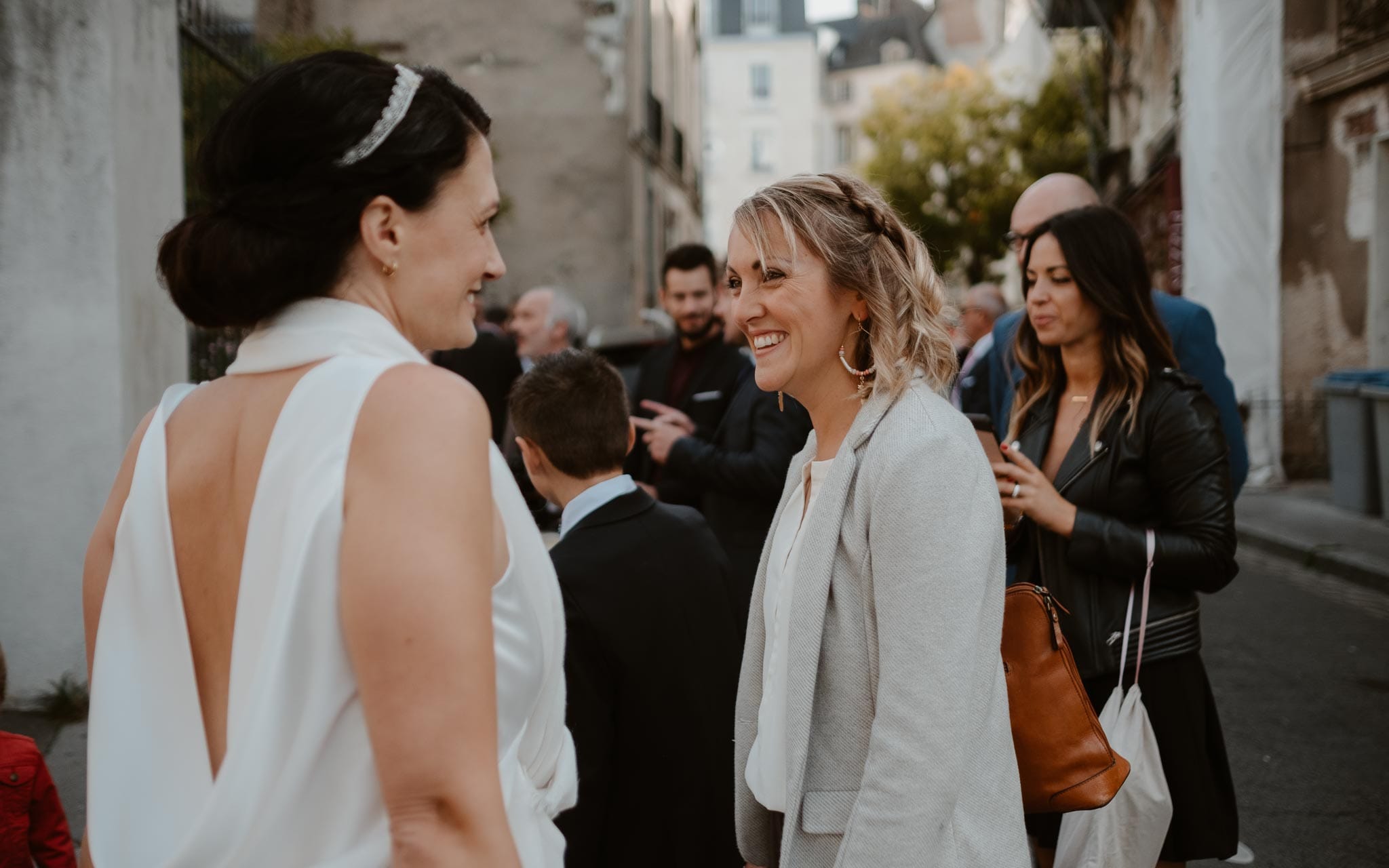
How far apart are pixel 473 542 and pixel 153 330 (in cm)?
528

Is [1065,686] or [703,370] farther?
[703,370]

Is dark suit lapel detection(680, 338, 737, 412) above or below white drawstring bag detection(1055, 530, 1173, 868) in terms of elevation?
above

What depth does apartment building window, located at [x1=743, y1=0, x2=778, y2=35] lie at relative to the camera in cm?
5919

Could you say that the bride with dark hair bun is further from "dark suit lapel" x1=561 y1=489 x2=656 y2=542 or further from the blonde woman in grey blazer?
"dark suit lapel" x1=561 y1=489 x2=656 y2=542

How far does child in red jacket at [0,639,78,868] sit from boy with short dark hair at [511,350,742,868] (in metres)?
1.19

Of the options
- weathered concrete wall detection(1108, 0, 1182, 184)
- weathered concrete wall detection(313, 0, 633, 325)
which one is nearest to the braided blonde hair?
weathered concrete wall detection(313, 0, 633, 325)

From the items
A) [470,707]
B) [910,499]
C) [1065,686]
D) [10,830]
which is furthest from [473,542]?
[10,830]

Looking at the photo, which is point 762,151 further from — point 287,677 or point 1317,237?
point 287,677

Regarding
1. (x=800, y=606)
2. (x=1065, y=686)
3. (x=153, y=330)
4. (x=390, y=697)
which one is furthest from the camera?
(x=153, y=330)

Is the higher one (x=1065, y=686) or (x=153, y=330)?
(x=153, y=330)

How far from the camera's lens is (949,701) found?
1.83 metres

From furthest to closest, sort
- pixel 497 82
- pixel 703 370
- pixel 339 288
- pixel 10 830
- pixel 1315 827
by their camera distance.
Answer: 1. pixel 497 82
2. pixel 703 370
3. pixel 1315 827
4. pixel 10 830
5. pixel 339 288

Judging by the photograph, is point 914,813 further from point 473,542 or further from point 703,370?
point 703,370

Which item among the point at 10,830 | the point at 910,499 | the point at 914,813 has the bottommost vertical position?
the point at 10,830
